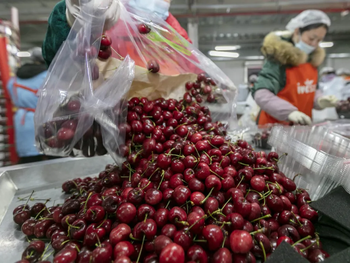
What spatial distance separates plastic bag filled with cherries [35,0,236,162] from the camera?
89 cm

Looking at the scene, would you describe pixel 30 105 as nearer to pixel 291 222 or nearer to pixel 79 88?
pixel 79 88

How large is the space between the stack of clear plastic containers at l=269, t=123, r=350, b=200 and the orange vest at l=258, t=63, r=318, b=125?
1.18 m

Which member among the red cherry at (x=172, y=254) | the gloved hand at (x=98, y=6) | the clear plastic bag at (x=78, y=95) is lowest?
the red cherry at (x=172, y=254)

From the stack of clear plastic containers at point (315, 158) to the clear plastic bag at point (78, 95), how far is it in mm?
791

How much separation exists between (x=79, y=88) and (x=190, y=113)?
21.3 inches

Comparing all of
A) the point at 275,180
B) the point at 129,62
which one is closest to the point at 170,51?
the point at 129,62

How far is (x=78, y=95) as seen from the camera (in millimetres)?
908

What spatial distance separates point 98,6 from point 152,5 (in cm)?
45

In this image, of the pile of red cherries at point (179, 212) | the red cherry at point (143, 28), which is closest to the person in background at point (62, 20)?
the red cherry at point (143, 28)

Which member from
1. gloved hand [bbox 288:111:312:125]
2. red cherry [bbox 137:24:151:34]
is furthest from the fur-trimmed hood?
red cherry [bbox 137:24:151:34]

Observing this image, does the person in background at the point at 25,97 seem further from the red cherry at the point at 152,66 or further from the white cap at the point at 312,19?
the white cap at the point at 312,19

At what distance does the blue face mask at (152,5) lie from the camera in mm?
1231

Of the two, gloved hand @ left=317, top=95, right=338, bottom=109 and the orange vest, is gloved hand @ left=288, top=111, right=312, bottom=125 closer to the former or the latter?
the orange vest

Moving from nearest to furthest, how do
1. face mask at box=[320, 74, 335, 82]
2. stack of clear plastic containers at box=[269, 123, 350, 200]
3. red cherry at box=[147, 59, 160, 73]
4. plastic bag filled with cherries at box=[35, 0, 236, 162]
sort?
stack of clear plastic containers at box=[269, 123, 350, 200]
plastic bag filled with cherries at box=[35, 0, 236, 162]
red cherry at box=[147, 59, 160, 73]
face mask at box=[320, 74, 335, 82]
